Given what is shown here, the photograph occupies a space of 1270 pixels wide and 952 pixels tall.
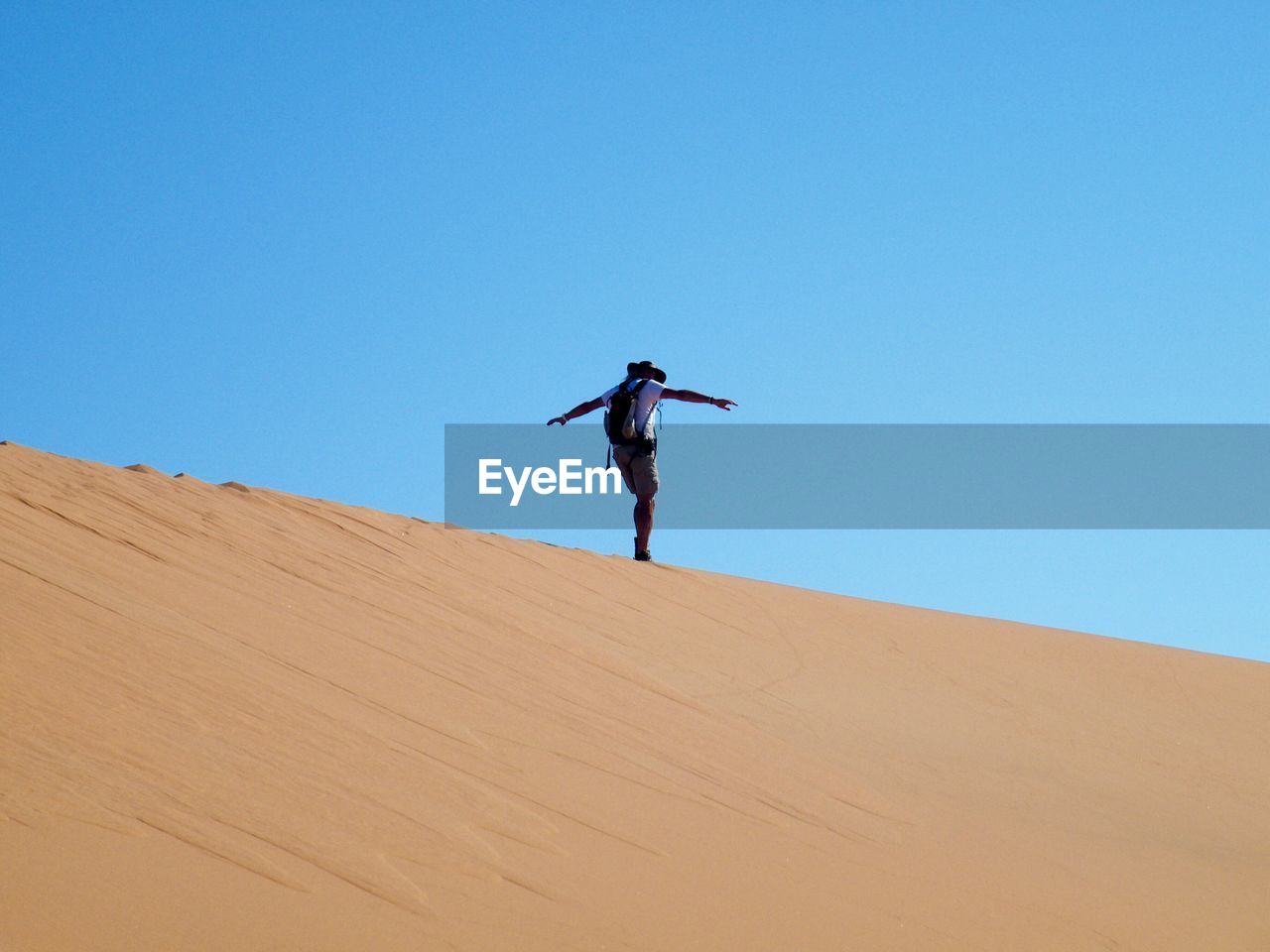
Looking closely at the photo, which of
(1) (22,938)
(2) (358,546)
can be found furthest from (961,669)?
(1) (22,938)

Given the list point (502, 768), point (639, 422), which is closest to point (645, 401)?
point (639, 422)

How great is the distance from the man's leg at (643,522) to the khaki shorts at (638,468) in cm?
10

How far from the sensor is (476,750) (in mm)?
5020

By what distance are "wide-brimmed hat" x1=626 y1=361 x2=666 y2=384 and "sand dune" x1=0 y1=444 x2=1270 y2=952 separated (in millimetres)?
2201

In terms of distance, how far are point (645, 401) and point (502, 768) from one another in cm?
586

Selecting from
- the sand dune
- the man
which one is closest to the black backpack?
the man

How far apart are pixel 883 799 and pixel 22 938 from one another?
12.3 feet

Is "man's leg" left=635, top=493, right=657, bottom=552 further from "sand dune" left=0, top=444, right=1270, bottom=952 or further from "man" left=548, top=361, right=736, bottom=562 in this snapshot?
"sand dune" left=0, top=444, right=1270, bottom=952

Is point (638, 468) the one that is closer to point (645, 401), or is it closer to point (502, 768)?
point (645, 401)

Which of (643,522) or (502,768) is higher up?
(643,522)

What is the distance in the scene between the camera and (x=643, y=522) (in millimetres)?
10742

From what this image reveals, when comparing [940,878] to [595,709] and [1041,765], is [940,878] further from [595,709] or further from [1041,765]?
[1041,765]

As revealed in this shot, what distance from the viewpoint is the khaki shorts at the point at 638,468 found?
10.5 meters

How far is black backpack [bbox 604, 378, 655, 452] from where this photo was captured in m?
10.5
